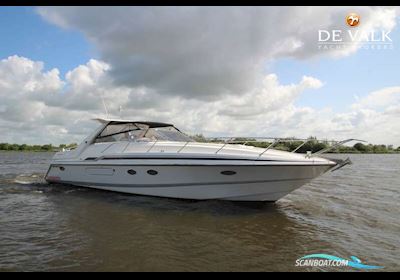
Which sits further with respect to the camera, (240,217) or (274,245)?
(240,217)

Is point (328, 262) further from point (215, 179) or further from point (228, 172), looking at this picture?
point (215, 179)

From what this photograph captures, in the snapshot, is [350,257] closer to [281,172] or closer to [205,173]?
[281,172]

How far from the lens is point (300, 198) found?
9.90 metres

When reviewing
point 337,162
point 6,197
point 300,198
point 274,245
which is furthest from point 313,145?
point 6,197

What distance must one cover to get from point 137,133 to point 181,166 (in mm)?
3047

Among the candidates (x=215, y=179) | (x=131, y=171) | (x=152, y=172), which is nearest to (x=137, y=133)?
(x=131, y=171)

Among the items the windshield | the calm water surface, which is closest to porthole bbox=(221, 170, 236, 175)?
the calm water surface

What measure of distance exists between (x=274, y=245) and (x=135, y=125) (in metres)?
6.89

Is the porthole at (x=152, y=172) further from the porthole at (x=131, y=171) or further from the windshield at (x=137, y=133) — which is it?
the windshield at (x=137, y=133)

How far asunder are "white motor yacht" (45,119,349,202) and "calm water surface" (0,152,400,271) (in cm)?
41

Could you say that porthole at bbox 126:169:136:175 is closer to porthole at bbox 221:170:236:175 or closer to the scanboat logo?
porthole at bbox 221:170:236:175

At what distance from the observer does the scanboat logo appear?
471 cm

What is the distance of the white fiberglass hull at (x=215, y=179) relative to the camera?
7.68 metres

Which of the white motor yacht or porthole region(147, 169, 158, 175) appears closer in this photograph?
the white motor yacht
